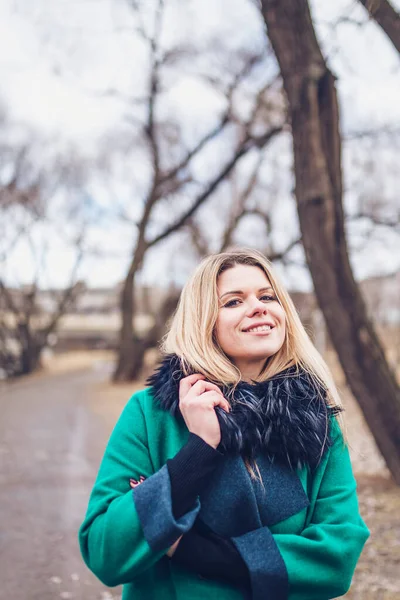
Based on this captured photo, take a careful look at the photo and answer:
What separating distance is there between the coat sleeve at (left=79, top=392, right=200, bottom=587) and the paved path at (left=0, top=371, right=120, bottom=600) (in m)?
2.73

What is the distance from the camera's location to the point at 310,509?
182cm

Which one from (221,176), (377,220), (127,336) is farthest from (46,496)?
(127,336)

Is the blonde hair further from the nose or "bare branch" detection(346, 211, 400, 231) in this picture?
"bare branch" detection(346, 211, 400, 231)

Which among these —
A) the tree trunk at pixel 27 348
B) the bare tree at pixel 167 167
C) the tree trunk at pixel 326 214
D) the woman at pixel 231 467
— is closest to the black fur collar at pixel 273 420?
the woman at pixel 231 467

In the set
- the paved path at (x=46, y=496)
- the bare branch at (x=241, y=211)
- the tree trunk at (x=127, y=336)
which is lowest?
the paved path at (x=46, y=496)

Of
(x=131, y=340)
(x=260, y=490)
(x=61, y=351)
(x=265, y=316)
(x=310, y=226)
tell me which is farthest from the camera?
(x=61, y=351)

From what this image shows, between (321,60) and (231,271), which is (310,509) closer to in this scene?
(231,271)

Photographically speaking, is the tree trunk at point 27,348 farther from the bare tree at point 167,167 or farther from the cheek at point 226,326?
the cheek at point 226,326

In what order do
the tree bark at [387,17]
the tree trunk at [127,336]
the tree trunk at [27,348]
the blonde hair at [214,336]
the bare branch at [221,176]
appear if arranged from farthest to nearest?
1. the tree trunk at [27,348]
2. the tree trunk at [127,336]
3. the bare branch at [221,176]
4. the tree bark at [387,17]
5. the blonde hair at [214,336]

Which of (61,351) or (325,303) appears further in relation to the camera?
(61,351)

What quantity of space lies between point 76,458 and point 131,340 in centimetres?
1152

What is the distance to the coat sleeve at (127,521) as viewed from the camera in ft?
5.10

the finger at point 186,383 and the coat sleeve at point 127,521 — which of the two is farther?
the finger at point 186,383

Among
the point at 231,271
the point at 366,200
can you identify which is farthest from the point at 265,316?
the point at 366,200
